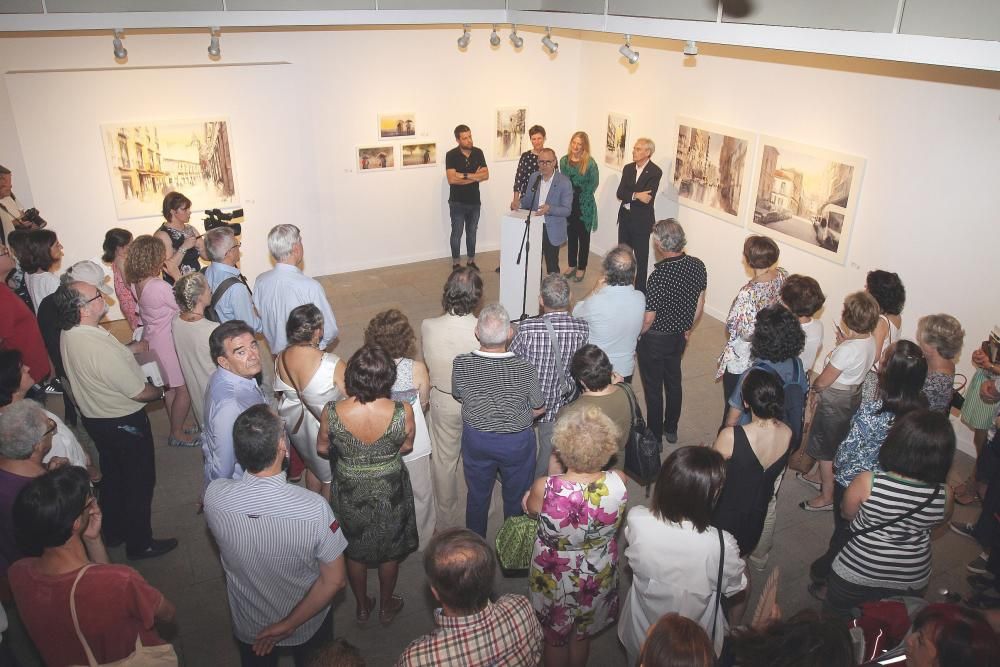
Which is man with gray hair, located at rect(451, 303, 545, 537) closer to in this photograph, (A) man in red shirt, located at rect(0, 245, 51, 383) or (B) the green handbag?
(B) the green handbag

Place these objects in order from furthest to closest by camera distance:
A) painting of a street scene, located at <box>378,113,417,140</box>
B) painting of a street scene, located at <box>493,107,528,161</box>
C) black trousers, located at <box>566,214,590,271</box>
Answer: painting of a street scene, located at <box>493,107,528,161</box>
black trousers, located at <box>566,214,590,271</box>
painting of a street scene, located at <box>378,113,417,140</box>

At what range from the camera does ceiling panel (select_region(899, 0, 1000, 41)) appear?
12.0 ft

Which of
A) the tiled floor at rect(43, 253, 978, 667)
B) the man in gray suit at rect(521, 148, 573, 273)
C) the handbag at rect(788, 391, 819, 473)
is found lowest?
the tiled floor at rect(43, 253, 978, 667)

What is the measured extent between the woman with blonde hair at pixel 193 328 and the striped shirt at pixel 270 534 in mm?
2082

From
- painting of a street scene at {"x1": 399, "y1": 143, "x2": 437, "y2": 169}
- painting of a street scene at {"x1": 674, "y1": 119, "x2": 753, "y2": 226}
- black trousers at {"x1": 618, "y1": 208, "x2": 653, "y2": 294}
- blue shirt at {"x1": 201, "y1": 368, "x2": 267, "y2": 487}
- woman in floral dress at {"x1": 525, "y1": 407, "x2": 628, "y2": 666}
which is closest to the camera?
woman in floral dress at {"x1": 525, "y1": 407, "x2": 628, "y2": 666}

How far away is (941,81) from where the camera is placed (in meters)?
5.86

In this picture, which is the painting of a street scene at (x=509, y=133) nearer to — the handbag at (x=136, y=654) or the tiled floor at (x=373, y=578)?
the tiled floor at (x=373, y=578)

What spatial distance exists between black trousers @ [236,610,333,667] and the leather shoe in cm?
183

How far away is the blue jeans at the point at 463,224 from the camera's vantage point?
995cm

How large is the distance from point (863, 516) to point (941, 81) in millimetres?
4371

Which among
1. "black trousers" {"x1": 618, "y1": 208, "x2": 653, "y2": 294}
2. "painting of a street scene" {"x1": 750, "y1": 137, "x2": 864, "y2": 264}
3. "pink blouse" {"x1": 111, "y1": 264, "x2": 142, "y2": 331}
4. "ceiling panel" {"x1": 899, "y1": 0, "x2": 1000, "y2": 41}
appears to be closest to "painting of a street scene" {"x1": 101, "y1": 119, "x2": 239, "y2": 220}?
"pink blouse" {"x1": 111, "y1": 264, "x2": 142, "y2": 331}

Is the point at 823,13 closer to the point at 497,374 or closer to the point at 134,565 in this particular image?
the point at 497,374

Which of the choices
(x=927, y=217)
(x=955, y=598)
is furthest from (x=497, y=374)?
(x=927, y=217)

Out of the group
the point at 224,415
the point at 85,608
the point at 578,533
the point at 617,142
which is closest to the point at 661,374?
the point at 578,533
